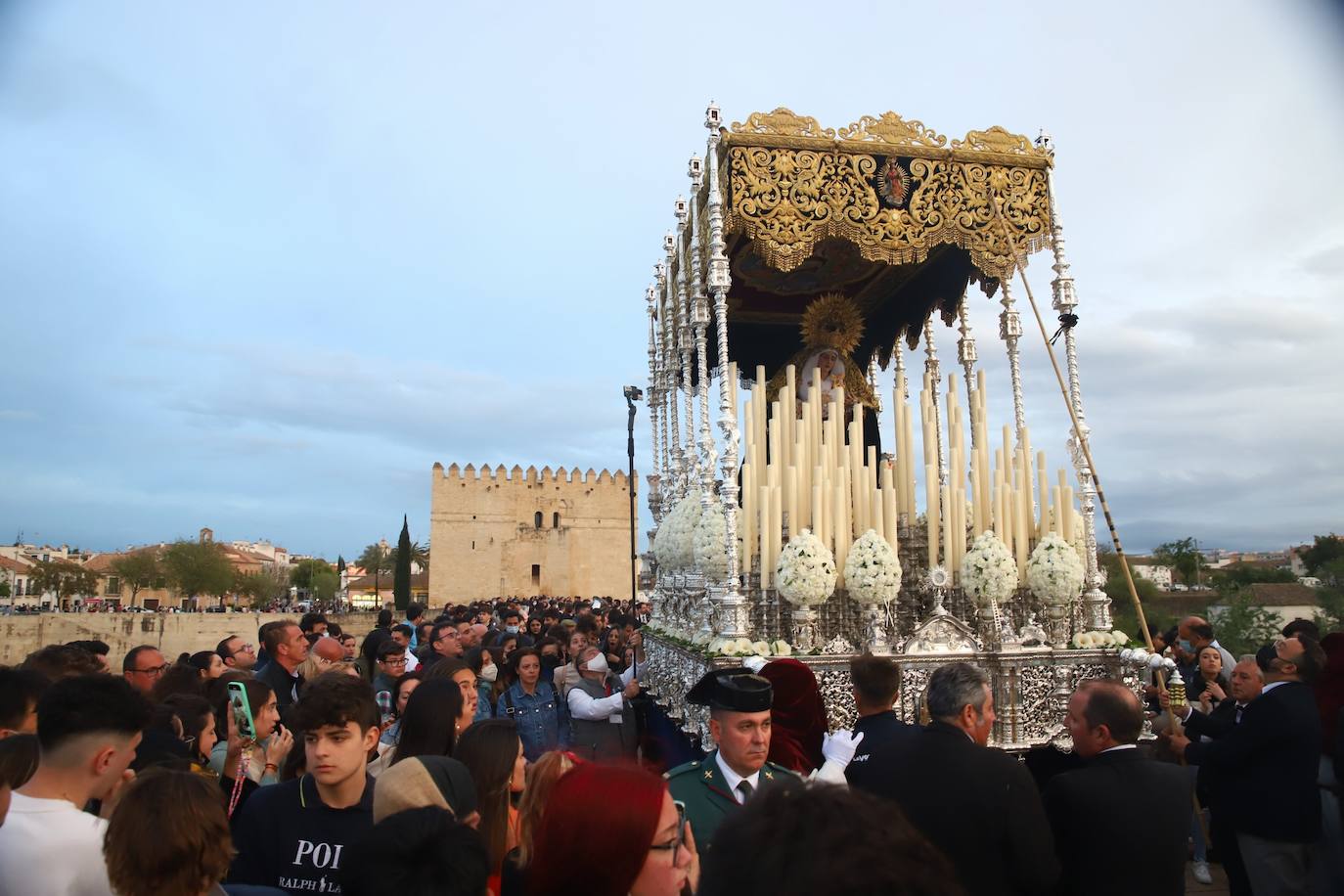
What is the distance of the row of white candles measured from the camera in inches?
334

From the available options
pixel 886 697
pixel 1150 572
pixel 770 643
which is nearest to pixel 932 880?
pixel 886 697

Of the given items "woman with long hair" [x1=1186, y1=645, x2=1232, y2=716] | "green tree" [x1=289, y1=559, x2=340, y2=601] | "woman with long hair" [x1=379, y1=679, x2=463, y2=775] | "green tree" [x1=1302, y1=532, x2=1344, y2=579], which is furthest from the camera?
"green tree" [x1=289, y1=559, x2=340, y2=601]

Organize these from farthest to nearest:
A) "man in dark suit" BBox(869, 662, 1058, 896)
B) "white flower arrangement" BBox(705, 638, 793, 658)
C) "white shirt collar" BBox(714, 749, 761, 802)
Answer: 1. "white flower arrangement" BBox(705, 638, 793, 658)
2. "white shirt collar" BBox(714, 749, 761, 802)
3. "man in dark suit" BBox(869, 662, 1058, 896)

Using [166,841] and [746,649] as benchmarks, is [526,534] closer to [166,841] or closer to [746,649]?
[746,649]

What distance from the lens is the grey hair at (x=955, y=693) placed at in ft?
10.7

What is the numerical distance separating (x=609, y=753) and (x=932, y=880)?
582 cm

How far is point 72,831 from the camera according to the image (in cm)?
→ 246

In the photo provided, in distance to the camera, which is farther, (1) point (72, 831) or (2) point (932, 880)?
(1) point (72, 831)

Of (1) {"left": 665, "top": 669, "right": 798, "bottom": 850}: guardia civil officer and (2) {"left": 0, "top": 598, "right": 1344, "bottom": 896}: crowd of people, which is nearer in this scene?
(2) {"left": 0, "top": 598, "right": 1344, "bottom": 896}: crowd of people

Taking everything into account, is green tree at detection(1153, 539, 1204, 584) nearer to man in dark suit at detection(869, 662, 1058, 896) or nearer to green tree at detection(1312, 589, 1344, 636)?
green tree at detection(1312, 589, 1344, 636)

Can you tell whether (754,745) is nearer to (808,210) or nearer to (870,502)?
(870,502)

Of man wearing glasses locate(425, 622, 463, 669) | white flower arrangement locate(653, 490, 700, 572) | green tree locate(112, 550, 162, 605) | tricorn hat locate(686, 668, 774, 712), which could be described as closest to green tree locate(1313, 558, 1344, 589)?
white flower arrangement locate(653, 490, 700, 572)

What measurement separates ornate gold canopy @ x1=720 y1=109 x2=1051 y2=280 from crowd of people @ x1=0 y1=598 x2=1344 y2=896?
4799 mm

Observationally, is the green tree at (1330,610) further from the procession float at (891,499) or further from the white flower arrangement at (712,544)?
the white flower arrangement at (712,544)
